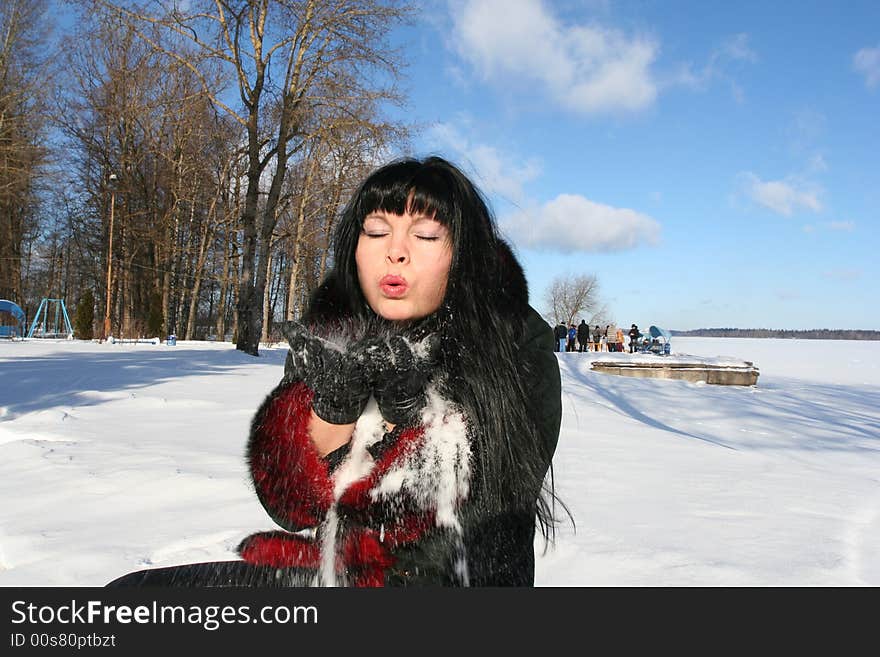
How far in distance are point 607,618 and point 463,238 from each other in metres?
0.82

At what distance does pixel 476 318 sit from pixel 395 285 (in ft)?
0.66

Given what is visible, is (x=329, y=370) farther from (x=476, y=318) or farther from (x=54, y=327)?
(x=54, y=327)

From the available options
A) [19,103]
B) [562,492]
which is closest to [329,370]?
[562,492]

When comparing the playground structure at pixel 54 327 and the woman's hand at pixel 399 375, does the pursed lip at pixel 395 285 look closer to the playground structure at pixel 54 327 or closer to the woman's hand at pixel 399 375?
the woman's hand at pixel 399 375

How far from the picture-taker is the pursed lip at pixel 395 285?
131 cm

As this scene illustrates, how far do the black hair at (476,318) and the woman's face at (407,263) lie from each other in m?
0.02

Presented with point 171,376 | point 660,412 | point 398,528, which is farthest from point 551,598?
point 660,412

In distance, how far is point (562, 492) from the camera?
3518 millimetres

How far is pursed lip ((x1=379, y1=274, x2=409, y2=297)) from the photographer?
131cm

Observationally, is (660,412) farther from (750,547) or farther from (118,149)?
(118,149)

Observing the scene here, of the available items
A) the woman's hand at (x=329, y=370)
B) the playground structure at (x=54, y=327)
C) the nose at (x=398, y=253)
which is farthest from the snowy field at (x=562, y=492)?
the playground structure at (x=54, y=327)

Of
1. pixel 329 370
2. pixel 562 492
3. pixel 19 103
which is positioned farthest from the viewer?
pixel 19 103

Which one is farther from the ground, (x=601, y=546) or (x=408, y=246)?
(x=408, y=246)

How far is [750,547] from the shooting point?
8.55ft
